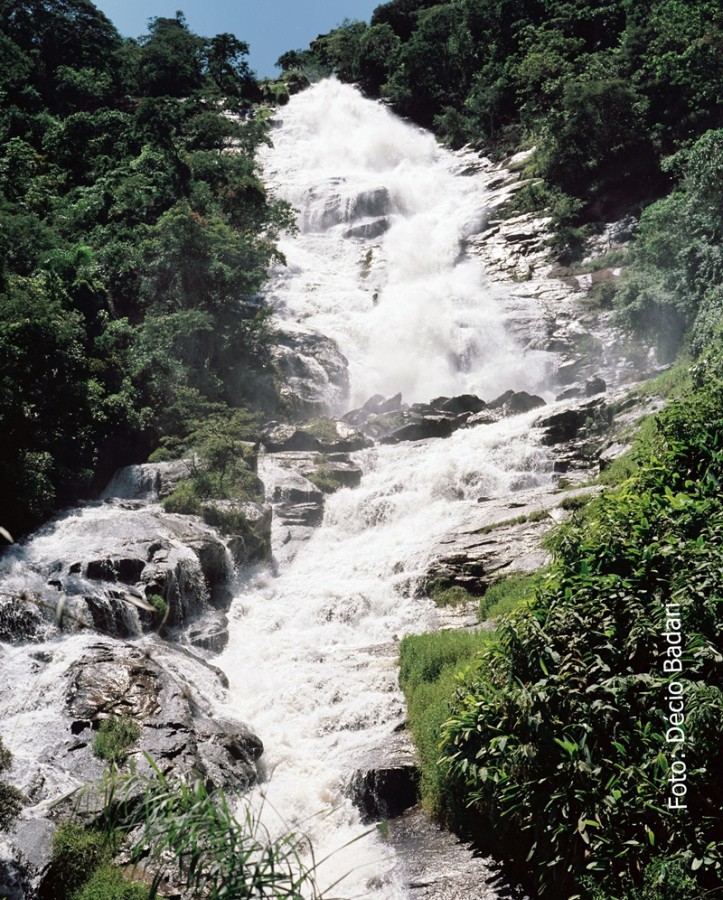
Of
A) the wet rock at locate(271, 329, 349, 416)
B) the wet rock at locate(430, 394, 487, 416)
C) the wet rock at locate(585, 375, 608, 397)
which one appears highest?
the wet rock at locate(271, 329, 349, 416)

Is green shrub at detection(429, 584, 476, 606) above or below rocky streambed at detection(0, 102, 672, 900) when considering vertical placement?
below

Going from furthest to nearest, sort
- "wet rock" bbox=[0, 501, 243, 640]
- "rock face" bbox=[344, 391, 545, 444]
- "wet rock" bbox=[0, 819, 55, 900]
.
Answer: "rock face" bbox=[344, 391, 545, 444], "wet rock" bbox=[0, 501, 243, 640], "wet rock" bbox=[0, 819, 55, 900]

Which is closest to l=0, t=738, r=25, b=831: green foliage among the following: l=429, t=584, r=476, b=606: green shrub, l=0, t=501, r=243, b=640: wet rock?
l=0, t=501, r=243, b=640: wet rock

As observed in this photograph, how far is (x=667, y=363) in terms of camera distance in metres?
27.1

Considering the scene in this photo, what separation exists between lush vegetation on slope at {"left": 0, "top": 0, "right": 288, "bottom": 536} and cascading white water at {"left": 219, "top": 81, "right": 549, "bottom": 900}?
15.8 ft

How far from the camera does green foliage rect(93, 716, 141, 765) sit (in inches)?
415

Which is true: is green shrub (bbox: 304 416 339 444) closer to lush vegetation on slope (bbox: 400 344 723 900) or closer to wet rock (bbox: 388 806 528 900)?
Result: lush vegetation on slope (bbox: 400 344 723 900)

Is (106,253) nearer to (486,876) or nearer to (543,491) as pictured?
(543,491)

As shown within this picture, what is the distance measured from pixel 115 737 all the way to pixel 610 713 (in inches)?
284

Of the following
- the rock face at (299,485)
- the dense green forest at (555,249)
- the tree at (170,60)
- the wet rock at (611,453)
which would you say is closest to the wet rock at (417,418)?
the rock face at (299,485)

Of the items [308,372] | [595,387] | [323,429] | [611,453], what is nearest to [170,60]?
[308,372]

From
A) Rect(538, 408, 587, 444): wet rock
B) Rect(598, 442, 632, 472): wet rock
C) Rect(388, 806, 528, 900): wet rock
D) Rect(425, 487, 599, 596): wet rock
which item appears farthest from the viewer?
Rect(538, 408, 587, 444): wet rock

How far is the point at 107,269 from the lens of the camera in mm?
31172

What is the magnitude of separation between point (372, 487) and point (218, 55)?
1891 inches
